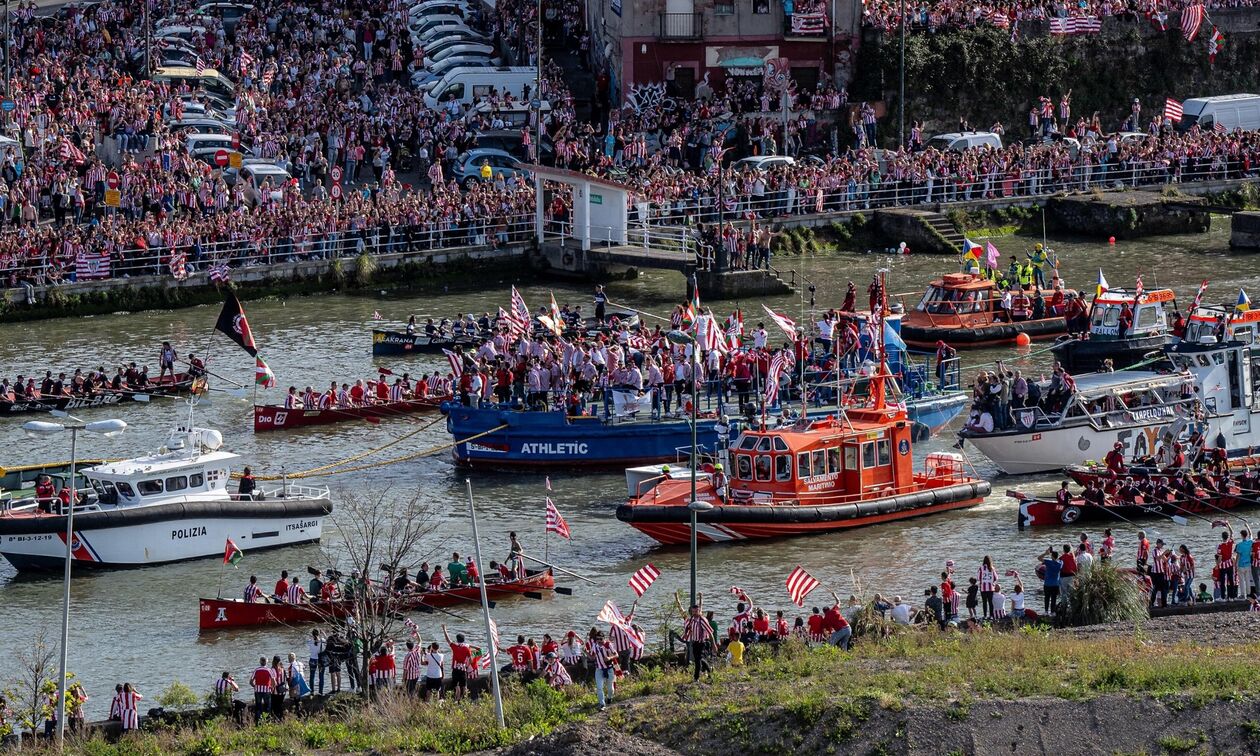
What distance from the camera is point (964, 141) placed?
75562 mm

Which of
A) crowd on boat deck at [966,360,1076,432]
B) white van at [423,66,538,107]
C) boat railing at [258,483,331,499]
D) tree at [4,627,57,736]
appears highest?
white van at [423,66,538,107]

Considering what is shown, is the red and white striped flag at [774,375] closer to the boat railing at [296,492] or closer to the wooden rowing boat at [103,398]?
the boat railing at [296,492]

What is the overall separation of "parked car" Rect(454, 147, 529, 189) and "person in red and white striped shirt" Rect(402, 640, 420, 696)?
120 feet

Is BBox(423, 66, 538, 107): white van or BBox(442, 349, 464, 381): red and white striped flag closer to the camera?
BBox(442, 349, 464, 381): red and white striped flag

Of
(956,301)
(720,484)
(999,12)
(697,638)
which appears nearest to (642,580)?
(697,638)

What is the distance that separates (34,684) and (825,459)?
55.2ft

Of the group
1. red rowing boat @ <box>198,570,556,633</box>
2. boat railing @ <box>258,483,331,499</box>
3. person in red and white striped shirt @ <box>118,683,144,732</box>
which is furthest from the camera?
boat railing @ <box>258,483,331,499</box>

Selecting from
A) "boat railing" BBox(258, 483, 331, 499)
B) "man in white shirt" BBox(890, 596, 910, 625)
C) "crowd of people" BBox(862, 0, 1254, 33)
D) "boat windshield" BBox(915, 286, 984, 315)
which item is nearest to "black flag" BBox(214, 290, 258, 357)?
"boat railing" BBox(258, 483, 331, 499)

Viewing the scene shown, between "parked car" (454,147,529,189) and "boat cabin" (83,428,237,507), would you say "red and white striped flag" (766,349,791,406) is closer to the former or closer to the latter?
"boat cabin" (83,428,237,507)

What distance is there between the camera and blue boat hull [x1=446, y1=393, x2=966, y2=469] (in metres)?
49.6

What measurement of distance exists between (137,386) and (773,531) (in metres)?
18.1

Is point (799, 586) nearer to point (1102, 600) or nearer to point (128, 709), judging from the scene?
point (1102, 600)

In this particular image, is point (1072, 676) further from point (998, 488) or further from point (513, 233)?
point (513, 233)

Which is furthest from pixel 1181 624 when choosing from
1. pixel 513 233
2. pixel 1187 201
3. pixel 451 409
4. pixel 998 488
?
pixel 1187 201
